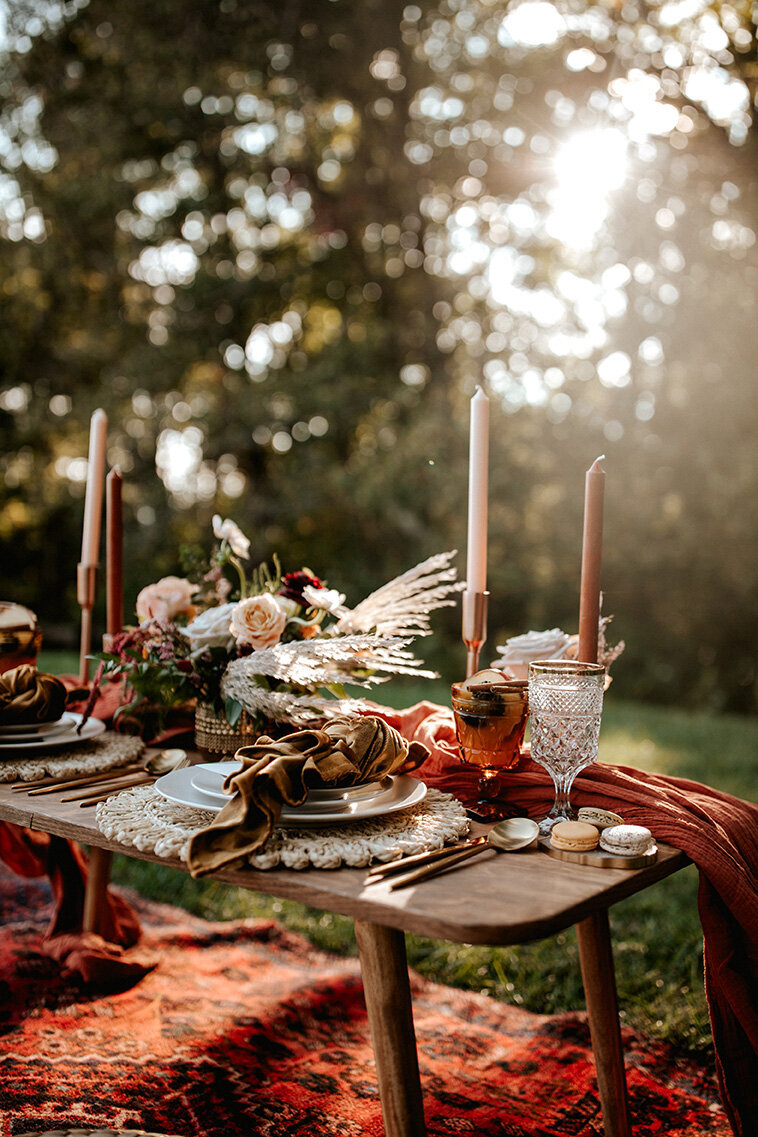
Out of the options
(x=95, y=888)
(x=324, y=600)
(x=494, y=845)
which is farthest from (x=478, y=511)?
(x=95, y=888)

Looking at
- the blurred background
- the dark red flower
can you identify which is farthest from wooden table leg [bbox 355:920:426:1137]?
the blurred background

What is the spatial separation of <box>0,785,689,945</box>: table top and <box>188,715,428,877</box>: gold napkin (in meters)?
0.03

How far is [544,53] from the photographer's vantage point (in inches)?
267

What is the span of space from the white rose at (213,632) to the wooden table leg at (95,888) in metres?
0.94

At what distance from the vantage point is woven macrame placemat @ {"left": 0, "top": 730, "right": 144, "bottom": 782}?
141 centimetres

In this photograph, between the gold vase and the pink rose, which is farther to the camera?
the pink rose

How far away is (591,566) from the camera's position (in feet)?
4.41

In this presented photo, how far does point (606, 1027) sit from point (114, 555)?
1221 mm

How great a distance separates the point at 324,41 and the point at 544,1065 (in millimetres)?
7876

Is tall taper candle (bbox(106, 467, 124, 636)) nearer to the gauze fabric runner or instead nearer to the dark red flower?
the dark red flower

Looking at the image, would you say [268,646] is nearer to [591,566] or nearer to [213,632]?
[213,632]

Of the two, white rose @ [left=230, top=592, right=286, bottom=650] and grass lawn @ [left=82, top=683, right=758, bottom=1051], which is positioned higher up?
white rose @ [left=230, top=592, right=286, bottom=650]

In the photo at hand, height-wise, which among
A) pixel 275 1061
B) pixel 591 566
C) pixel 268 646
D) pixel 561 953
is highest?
pixel 591 566

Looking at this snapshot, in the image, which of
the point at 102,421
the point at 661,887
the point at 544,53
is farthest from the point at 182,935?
the point at 544,53
